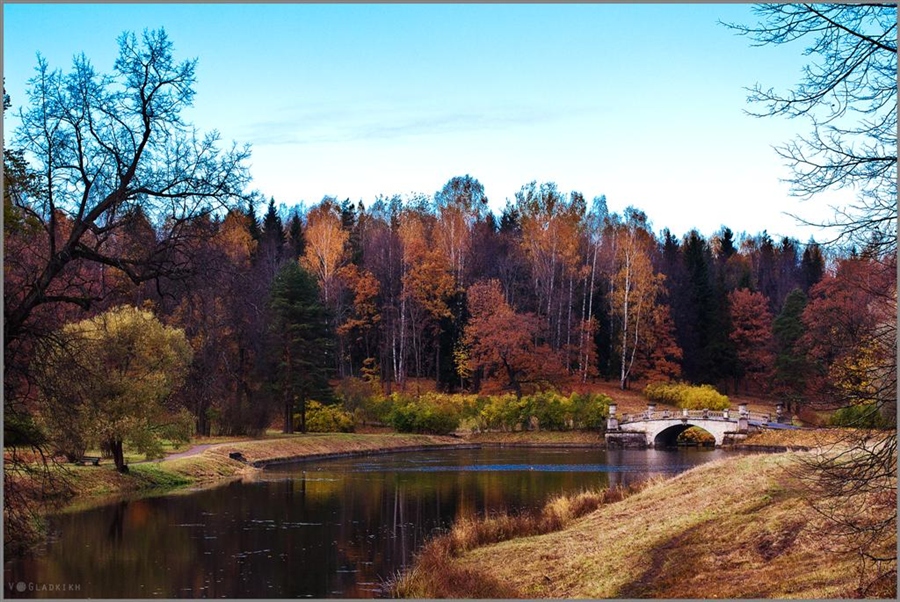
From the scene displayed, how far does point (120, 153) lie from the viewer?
14875 millimetres

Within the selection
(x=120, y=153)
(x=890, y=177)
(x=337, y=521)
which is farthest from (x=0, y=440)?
(x=337, y=521)

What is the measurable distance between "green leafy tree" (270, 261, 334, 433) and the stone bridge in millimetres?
18931

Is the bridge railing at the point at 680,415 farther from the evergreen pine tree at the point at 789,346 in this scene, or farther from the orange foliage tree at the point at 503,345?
the evergreen pine tree at the point at 789,346

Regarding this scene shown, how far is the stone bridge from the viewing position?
62.0m

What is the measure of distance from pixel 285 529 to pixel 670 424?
40.1 metres

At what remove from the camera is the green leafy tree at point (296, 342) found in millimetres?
59469

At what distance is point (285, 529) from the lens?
2850cm

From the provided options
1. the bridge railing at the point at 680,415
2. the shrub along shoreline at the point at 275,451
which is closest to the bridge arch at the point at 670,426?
the bridge railing at the point at 680,415

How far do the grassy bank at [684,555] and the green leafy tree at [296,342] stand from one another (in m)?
36.7

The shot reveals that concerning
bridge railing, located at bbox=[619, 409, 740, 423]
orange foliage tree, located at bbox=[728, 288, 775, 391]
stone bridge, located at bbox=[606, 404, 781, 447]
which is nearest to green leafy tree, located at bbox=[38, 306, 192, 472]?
stone bridge, located at bbox=[606, 404, 781, 447]

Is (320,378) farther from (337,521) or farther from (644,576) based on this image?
(644,576)

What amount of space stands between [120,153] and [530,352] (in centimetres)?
5928

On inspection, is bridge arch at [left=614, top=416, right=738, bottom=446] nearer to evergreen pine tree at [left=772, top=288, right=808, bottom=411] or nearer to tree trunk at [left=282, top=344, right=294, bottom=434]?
evergreen pine tree at [left=772, top=288, right=808, bottom=411]

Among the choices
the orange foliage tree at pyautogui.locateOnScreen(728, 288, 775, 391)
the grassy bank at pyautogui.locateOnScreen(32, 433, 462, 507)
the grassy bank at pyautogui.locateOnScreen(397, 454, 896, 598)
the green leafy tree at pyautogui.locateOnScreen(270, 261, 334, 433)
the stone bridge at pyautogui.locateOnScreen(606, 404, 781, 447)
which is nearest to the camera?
the grassy bank at pyautogui.locateOnScreen(397, 454, 896, 598)
